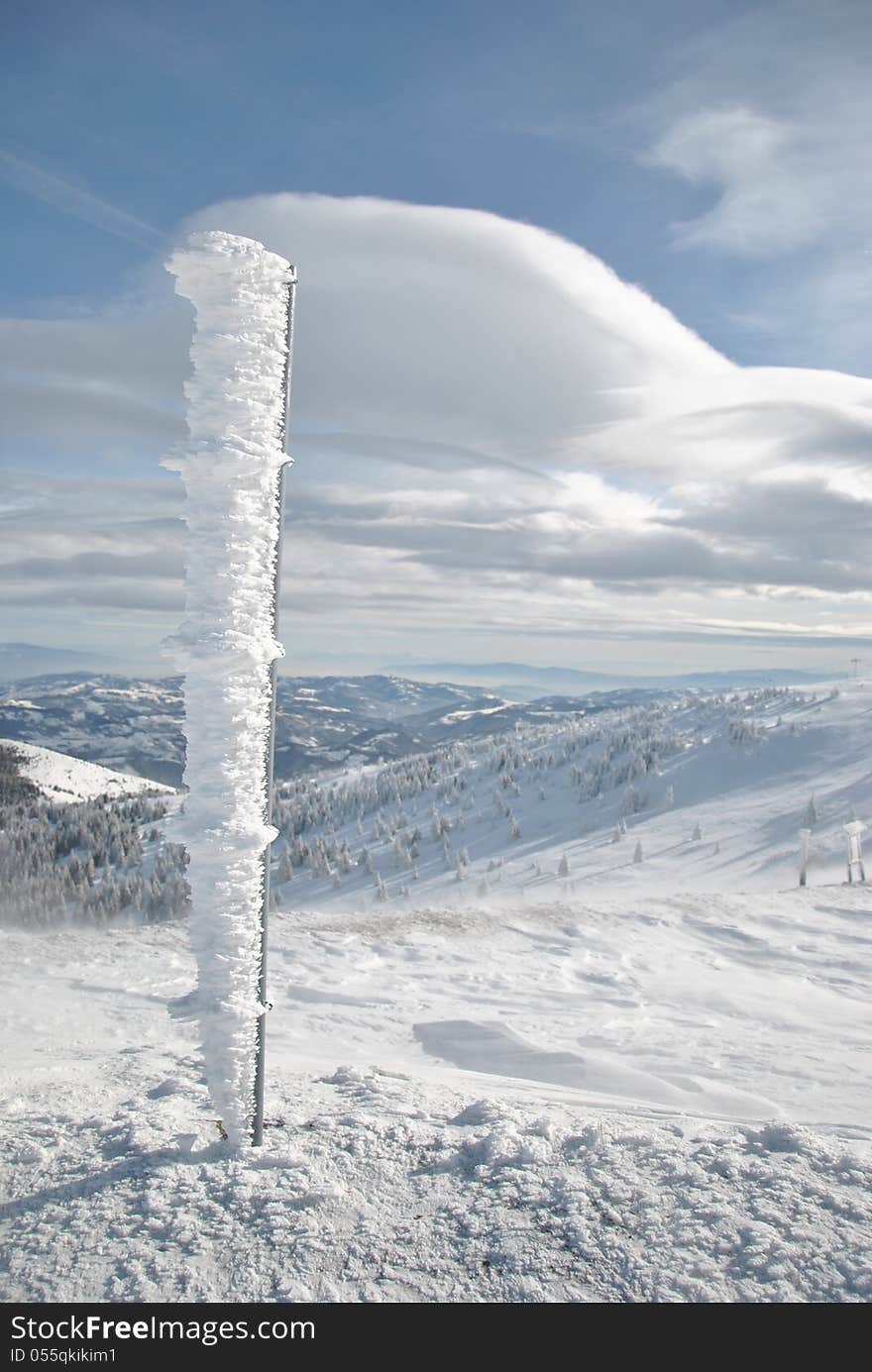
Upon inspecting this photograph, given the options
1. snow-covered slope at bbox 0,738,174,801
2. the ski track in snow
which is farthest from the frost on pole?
snow-covered slope at bbox 0,738,174,801

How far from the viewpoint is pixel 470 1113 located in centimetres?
649

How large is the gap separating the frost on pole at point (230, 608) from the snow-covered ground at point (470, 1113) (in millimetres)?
1093

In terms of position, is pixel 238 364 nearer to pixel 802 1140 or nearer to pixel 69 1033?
pixel 802 1140

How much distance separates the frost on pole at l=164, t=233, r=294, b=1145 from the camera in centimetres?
531

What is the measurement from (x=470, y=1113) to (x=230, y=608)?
467 centimetres

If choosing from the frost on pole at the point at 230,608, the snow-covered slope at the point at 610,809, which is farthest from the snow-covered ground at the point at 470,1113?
the snow-covered slope at the point at 610,809

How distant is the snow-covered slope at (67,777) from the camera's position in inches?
6225

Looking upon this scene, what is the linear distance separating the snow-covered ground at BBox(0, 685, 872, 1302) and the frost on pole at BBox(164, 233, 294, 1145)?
1.09 metres

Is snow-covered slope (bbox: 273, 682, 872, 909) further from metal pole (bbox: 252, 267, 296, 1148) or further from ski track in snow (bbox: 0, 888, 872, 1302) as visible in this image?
metal pole (bbox: 252, 267, 296, 1148)

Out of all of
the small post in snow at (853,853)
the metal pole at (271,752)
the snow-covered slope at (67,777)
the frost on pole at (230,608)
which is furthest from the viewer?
the snow-covered slope at (67,777)

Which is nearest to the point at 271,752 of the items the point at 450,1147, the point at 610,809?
the point at 450,1147

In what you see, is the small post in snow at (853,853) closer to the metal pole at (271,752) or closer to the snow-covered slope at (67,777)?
the metal pole at (271,752)

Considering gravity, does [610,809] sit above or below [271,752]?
below

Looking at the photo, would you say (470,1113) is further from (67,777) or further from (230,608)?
(67,777)
